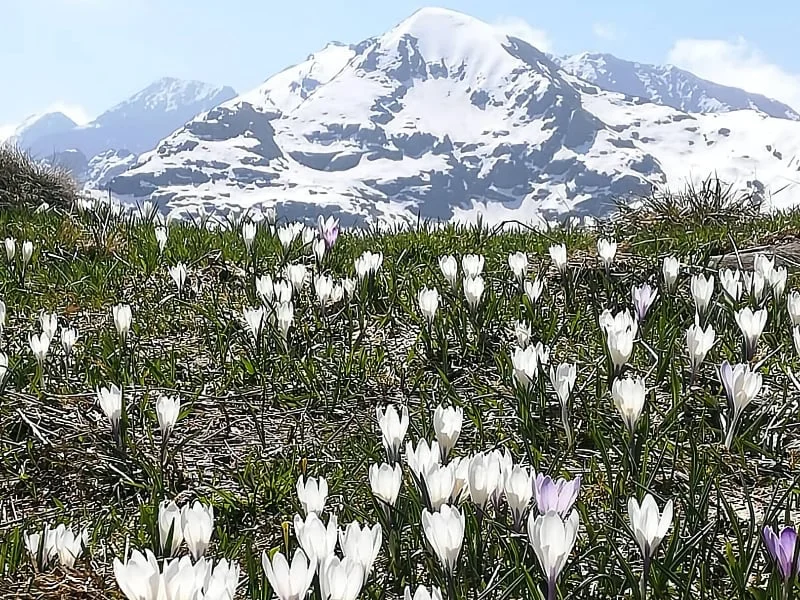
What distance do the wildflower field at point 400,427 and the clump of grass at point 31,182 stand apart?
561 cm

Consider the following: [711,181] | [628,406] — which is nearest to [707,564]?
[628,406]

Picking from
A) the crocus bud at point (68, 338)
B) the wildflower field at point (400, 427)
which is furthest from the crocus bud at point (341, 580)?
the crocus bud at point (68, 338)

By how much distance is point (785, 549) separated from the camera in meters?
1.51

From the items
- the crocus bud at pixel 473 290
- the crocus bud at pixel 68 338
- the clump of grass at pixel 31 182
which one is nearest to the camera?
the crocus bud at pixel 68 338

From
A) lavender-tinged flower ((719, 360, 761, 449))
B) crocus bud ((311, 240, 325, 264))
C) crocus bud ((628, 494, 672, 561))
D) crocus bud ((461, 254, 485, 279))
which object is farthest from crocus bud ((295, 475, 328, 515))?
crocus bud ((311, 240, 325, 264))

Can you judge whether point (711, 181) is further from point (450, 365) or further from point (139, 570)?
point (139, 570)

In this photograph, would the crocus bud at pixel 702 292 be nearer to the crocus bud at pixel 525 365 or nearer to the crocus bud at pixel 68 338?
the crocus bud at pixel 525 365

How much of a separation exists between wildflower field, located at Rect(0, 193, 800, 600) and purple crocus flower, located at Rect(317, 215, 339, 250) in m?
0.02

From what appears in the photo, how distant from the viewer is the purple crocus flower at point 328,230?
520 cm

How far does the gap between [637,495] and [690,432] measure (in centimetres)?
31

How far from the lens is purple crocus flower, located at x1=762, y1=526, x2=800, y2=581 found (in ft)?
4.96

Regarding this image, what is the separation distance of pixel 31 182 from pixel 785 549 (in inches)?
449

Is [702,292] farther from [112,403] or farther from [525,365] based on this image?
[112,403]

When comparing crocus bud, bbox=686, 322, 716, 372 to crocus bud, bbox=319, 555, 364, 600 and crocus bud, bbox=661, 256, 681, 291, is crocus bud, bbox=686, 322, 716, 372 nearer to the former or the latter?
crocus bud, bbox=661, 256, 681, 291
